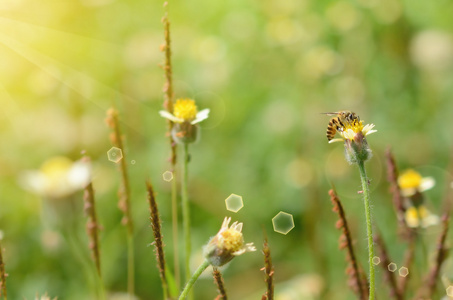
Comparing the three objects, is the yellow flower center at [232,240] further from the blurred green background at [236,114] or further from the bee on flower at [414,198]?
the blurred green background at [236,114]

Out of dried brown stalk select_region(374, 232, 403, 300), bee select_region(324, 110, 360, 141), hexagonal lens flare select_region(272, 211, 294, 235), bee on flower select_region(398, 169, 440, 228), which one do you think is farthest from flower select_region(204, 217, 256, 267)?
hexagonal lens flare select_region(272, 211, 294, 235)

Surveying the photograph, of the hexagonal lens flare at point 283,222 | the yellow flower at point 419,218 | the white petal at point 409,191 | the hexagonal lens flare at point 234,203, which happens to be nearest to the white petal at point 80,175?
the yellow flower at point 419,218

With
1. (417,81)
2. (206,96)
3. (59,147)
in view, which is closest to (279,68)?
(206,96)

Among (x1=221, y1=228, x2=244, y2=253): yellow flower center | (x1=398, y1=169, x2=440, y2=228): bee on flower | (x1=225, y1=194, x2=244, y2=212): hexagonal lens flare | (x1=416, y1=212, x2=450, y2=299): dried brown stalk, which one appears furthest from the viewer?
(x1=225, y1=194, x2=244, y2=212): hexagonal lens flare

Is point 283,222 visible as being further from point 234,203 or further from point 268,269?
point 268,269

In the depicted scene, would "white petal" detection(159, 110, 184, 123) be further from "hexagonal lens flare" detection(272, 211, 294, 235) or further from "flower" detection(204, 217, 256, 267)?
"hexagonal lens flare" detection(272, 211, 294, 235)
